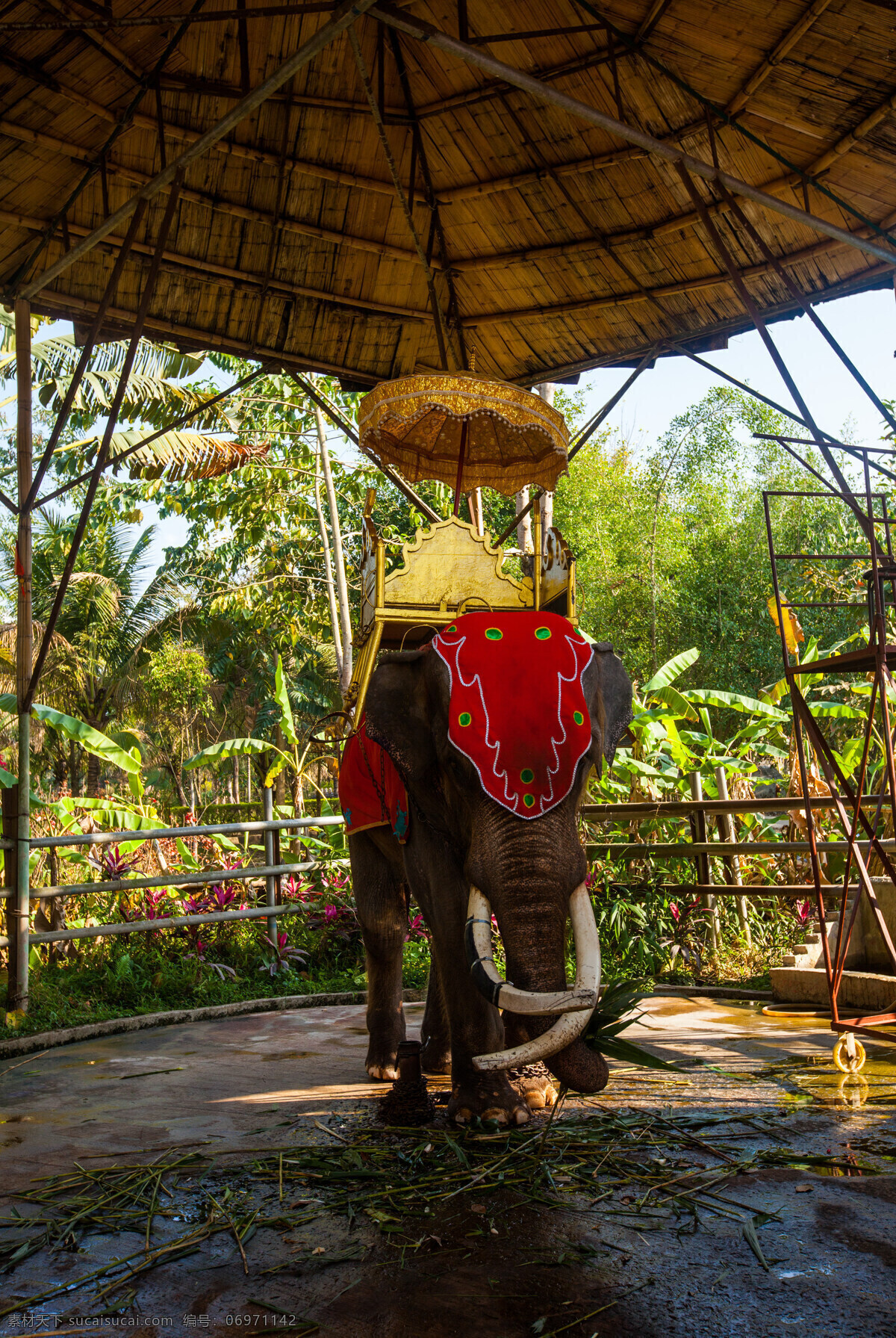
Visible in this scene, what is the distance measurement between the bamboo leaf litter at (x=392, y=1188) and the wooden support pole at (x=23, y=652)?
Result: 319cm

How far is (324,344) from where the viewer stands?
24.2 ft

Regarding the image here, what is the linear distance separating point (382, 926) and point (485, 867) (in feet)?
6.10

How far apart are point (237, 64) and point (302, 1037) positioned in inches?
217

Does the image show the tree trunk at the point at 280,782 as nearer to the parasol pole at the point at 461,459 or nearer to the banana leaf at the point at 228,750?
the banana leaf at the point at 228,750

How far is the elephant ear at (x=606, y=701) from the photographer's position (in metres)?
3.67

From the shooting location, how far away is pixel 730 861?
8.03 metres

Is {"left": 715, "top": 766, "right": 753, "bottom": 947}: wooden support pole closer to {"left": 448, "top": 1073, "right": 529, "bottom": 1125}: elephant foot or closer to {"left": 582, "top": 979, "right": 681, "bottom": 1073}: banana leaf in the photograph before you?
{"left": 582, "top": 979, "right": 681, "bottom": 1073}: banana leaf

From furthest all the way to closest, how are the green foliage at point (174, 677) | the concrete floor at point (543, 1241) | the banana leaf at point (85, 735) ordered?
1. the green foliage at point (174, 677)
2. the banana leaf at point (85, 735)
3. the concrete floor at point (543, 1241)

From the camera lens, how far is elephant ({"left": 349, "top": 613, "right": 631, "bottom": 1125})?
3.04m

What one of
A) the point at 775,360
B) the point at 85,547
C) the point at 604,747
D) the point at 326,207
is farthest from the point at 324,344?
the point at 85,547

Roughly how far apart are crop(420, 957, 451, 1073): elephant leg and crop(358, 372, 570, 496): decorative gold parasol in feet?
9.07

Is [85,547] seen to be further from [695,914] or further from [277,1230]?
[277,1230]

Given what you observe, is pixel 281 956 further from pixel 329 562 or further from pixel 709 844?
pixel 329 562

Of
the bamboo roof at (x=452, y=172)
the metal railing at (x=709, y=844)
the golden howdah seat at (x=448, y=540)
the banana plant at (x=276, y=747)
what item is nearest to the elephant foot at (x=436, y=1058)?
the golden howdah seat at (x=448, y=540)
